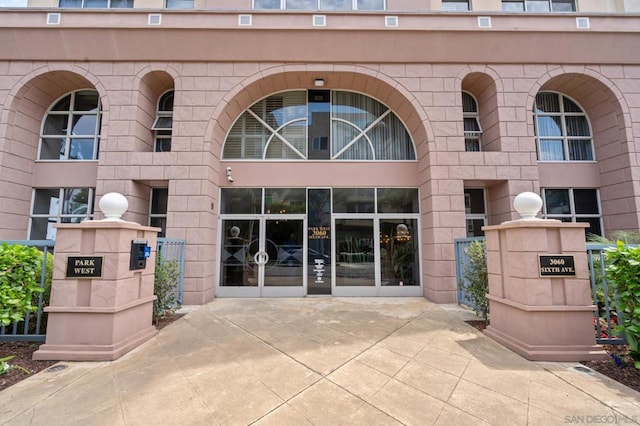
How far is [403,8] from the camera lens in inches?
355

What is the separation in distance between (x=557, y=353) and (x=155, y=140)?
446 inches

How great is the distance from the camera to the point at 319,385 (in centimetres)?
331

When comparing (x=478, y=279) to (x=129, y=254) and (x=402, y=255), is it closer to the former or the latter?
(x=402, y=255)

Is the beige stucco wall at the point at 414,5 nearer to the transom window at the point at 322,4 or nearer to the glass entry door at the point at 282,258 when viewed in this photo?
the transom window at the point at 322,4

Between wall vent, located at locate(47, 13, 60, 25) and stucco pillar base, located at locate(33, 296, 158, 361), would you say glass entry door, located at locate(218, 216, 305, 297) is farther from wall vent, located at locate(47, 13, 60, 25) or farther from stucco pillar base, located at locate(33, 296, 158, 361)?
wall vent, located at locate(47, 13, 60, 25)

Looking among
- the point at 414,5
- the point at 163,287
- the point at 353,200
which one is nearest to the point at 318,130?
the point at 353,200

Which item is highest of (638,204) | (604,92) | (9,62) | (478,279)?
(9,62)

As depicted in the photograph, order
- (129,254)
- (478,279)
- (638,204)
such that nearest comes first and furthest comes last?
(129,254)
(478,279)
(638,204)

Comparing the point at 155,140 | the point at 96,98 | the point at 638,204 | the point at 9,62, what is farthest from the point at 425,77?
the point at 9,62

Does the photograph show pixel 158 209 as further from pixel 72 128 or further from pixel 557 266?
pixel 557 266

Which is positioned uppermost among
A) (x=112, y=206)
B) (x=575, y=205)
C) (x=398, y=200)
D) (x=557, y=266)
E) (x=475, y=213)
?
(x=398, y=200)

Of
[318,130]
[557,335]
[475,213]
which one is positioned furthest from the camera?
[318,130]

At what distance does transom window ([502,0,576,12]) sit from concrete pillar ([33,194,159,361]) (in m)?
13.3

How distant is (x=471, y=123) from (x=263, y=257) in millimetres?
8358
